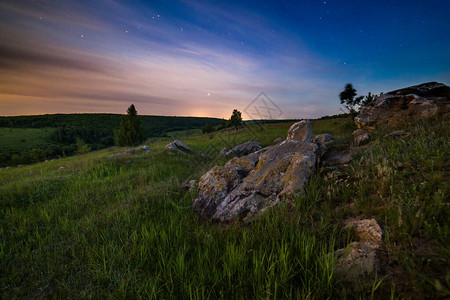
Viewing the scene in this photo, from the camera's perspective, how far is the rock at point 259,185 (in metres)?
4.23

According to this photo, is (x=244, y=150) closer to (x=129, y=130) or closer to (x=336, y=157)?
(x=336, y=157)

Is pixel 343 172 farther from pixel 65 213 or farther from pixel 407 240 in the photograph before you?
pixel 65 213

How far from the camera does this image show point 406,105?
30.0 ft

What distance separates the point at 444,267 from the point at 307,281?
144 centimetres

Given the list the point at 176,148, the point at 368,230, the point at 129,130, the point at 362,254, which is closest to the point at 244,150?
the point at 176,148

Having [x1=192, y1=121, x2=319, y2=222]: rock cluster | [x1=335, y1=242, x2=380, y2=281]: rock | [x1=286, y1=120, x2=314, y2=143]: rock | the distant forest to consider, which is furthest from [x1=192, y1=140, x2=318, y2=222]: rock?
the distant forest

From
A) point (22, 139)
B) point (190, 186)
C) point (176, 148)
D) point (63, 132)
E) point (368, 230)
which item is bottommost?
point (22, 139)

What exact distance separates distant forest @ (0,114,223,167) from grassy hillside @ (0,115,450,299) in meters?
79.1

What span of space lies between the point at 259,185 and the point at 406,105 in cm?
1018

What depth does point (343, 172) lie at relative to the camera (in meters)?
4.51

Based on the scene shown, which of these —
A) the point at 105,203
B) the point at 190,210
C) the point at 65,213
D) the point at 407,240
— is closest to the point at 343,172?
the point at 407,240

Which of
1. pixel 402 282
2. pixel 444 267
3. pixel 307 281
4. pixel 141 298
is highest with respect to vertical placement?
pixel 444 267

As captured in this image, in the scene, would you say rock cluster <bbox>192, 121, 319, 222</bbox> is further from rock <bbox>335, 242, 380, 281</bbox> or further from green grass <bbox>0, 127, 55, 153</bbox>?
green grass <bbox>0, 127, 55, 153</bbox>

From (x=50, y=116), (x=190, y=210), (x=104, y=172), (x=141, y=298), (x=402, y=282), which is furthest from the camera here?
(x=50, y=116)
